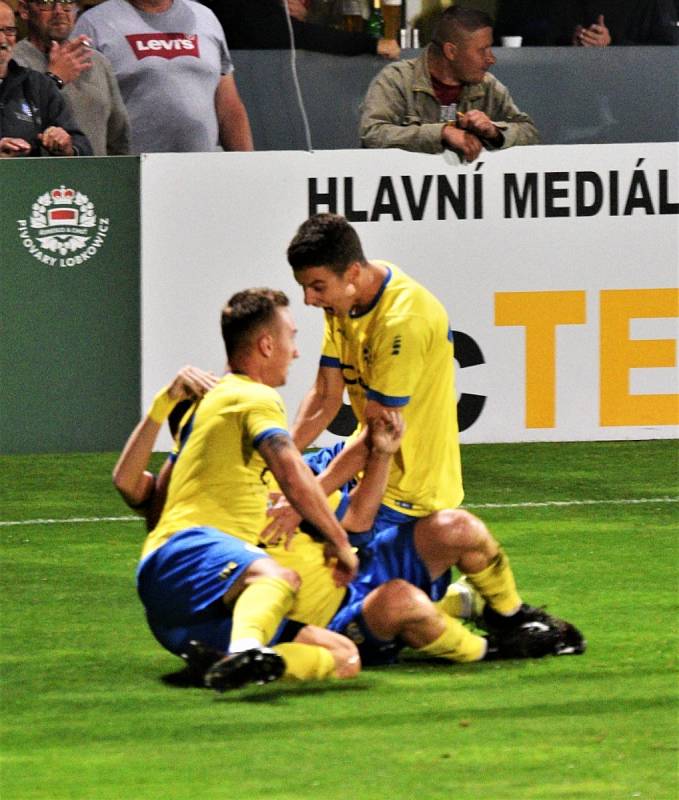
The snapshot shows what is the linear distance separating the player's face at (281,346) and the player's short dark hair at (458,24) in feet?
15.9

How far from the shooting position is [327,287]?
5.78 meters

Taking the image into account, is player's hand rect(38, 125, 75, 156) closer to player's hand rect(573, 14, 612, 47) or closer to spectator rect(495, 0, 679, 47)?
spectator rect(495, 0, 679, 47)

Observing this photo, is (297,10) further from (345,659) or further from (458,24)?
(345,659)

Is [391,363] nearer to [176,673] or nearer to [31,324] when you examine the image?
[176,673]

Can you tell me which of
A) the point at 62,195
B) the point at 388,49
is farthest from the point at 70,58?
the point at 388,49

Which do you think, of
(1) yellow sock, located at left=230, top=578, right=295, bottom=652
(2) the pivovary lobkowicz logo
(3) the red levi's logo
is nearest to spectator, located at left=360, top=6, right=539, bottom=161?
(3) the red levi's logo

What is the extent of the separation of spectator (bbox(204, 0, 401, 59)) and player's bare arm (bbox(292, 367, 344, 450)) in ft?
16.1

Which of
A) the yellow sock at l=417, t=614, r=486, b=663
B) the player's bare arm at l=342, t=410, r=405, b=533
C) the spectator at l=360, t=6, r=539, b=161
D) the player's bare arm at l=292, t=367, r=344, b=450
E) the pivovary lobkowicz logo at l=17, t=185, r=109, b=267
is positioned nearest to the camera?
the player's bare arm at l=342, t=410, r=405, b=533

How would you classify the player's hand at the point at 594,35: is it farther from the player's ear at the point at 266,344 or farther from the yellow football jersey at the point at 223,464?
the yellow football jersey at the point at 223,464

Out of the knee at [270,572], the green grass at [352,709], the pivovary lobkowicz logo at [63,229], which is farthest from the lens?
the pivovary lobkowicz logo at [63,229]

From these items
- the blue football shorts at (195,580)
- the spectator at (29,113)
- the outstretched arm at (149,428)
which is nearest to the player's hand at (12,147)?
the spectator at (29,113)

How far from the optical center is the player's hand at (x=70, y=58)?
393 inches

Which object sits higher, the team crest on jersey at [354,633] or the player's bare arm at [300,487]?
the player's bare arm at [300,487]

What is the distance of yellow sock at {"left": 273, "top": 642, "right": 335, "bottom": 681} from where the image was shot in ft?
18.0
